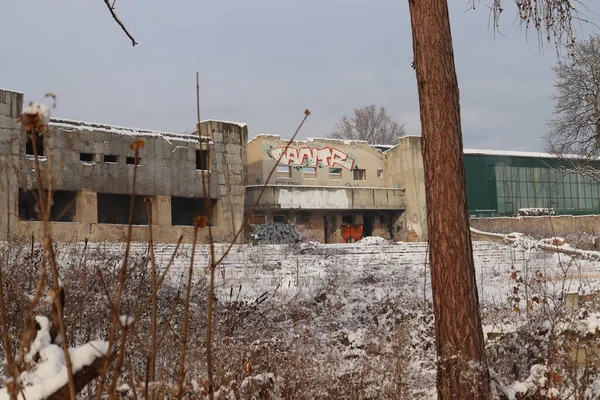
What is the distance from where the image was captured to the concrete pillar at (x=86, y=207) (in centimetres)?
2689

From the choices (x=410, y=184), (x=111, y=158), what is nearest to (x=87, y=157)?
(x=111, y=158)

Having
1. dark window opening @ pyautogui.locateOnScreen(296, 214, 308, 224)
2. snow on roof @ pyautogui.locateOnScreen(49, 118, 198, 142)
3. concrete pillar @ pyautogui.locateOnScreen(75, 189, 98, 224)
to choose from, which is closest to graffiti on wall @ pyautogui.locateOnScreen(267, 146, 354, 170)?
dark window opening @ pyautogui.locateOnScreen(296, 214, 308, 224)

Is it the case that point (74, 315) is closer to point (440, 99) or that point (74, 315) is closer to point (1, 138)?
point (440, 99)

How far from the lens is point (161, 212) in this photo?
29312 mm

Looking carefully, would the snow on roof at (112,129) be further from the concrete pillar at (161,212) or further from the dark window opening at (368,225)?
the dark window opening at (368,225)

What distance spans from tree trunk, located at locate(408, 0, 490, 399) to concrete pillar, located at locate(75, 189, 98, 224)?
24.1m

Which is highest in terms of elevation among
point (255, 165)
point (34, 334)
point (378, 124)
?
point (378, 124)

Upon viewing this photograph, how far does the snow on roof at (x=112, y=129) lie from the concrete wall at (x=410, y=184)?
1469 centimetres

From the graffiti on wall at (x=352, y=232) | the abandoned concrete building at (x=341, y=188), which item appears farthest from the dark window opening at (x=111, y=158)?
the graffiti on wall at (x=352, y=232)

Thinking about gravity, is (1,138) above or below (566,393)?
above

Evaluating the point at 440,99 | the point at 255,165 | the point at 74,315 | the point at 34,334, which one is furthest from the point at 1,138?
the point at 34,334

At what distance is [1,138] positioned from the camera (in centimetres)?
2456

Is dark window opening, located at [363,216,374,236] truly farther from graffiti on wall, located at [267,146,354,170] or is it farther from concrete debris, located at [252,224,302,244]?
concrete debris, located at [252,224,302,244]

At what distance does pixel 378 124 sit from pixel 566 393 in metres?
49.0
